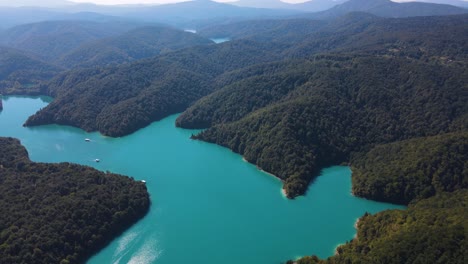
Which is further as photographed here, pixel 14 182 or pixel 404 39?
pixel 404 39

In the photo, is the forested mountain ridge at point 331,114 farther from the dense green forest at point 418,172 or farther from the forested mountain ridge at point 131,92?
the forested mountain ridge at point 131,92

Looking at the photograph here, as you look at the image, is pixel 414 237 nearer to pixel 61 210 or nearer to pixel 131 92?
pixel 61 210

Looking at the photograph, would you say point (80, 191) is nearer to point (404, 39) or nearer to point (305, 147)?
point (305, 147)

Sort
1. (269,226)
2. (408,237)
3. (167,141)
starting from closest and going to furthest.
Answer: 1. (408,237)
2. (269,226)
3. (167,141)

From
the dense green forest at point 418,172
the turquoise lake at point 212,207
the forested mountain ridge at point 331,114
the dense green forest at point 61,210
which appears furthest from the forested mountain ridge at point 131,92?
the dense green forest at point 418,172

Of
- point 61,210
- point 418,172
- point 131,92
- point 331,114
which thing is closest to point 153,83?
point 131,92

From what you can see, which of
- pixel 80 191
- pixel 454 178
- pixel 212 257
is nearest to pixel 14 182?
pixel 80 191

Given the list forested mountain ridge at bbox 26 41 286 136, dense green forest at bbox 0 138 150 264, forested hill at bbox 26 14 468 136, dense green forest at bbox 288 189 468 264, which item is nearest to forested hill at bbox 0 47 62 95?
forested hill at bbox 26 14 468 136
